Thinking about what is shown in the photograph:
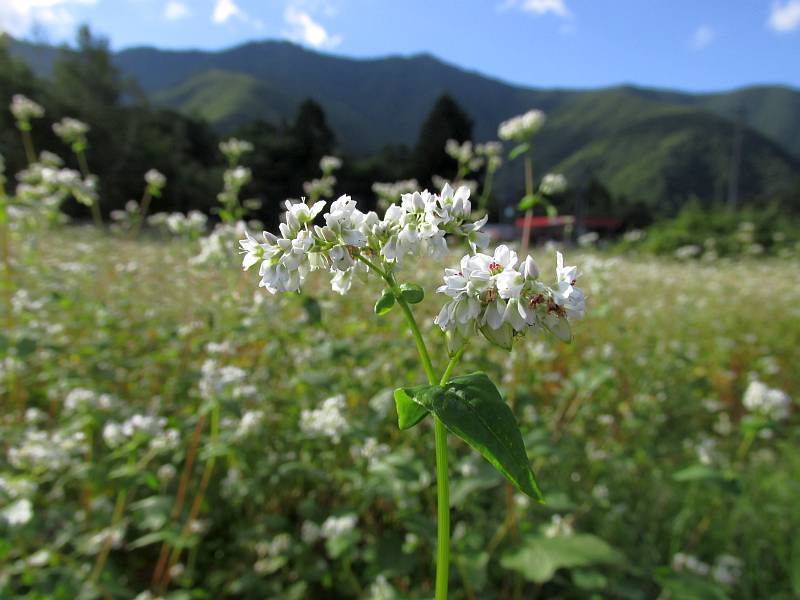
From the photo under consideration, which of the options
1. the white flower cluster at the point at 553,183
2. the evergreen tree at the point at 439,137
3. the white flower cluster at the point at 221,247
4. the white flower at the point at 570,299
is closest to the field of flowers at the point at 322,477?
the white flower cluster at the point at 221,247

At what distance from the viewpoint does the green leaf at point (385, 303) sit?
91 cm

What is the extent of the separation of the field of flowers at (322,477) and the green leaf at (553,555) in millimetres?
10

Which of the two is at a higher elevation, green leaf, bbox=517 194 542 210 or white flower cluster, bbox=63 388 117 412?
green leaf, bbox=517 194 542 210

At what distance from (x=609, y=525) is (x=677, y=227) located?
18118 millimetres

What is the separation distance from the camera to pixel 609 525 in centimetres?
269

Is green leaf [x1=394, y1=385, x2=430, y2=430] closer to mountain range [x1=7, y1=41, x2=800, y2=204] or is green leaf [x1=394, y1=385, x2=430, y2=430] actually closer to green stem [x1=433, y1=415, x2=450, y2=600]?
green stem [x1=433, y1=415, x2=450, y2=600]

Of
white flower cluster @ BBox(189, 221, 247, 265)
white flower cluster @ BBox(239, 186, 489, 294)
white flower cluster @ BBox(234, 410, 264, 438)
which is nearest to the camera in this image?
white flower cluster @ BBox(239, 186, 489, 294)

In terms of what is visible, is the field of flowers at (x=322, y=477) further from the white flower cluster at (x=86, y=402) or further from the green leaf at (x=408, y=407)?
the green leaf at (x=408, y=407)

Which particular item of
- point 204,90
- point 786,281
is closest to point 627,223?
point 786,281

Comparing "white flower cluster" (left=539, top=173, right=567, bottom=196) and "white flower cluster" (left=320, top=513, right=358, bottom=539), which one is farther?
"white flower cluster" (left=539, top=173, right=567, bottom=196)

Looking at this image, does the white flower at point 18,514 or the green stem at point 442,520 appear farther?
the white flower at point 18,514

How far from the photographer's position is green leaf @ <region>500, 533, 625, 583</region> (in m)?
1.93

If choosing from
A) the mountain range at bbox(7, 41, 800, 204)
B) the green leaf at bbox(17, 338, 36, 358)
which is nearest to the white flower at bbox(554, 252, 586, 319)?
the green leaf at bbox(17, 338, 36, 358)

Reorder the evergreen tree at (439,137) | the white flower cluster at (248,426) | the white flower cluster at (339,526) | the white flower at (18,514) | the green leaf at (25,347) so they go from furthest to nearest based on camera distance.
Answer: the evergreen tree at (439,137) < the green leaf at (25,347) < the white flower cluster at (248,426) < the white flower cluster at (339,526) < the white flower at (18,514)
